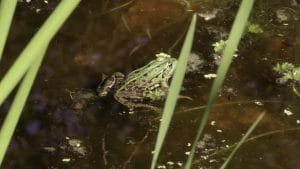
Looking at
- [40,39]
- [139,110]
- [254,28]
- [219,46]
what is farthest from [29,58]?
[254,28]

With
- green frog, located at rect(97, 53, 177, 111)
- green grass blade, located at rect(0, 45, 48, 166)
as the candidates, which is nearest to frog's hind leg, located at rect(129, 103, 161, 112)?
green frog, located at rect(97, 53, 177, 111)

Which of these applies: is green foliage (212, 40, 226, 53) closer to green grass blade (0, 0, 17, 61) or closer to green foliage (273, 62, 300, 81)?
green foliage (273, 62, 300, 81)

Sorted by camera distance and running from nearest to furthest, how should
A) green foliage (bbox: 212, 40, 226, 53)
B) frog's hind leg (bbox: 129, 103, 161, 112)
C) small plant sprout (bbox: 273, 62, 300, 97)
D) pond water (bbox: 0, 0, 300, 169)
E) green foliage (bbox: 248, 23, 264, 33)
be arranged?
pond water (bbox: 0, 0, 300, 169), frog's hind leg (bbox: 129, 103, 161, 112), small plant sprout (bbox: 273, 62, 300, 97), green foliage (bbox: 212, 40, 226, 53), green foliage (bbox: 248, 23, 264, 33)

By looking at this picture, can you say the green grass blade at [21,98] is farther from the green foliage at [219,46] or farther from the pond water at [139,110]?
the green foliage at [219,46]

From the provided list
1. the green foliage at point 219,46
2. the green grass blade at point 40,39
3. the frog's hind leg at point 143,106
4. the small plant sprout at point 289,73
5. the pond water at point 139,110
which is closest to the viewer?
the green grass blade at point 40,39

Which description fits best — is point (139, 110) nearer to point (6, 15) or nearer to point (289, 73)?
point (289, 73)

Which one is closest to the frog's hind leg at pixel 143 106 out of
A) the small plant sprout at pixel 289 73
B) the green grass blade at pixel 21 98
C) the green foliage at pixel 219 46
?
the green foliage at pixel 219 46
